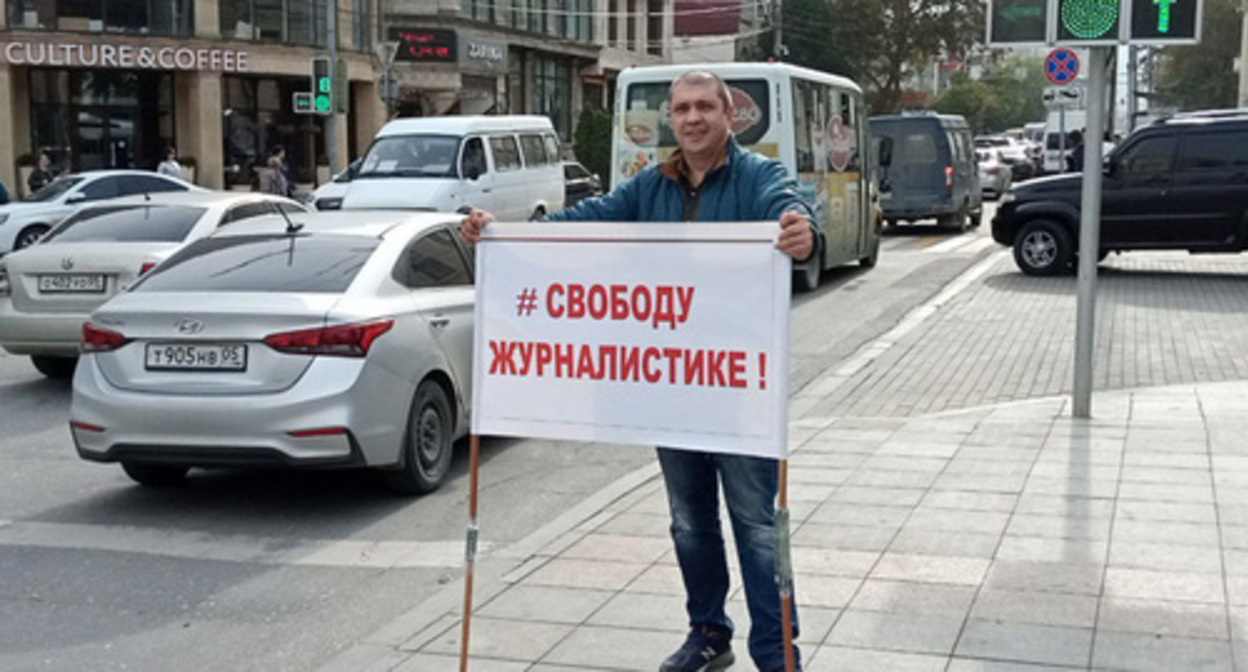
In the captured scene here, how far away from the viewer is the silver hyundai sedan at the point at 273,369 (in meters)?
7.16

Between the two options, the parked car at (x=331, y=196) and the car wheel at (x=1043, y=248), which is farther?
the parked car at (x=331, y=196)

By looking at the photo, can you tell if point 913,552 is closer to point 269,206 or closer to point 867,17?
point 269,206

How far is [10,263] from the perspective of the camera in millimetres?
11461

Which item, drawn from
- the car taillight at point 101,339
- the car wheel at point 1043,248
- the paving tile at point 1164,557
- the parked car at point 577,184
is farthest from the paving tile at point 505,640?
the parked car at point 577,184

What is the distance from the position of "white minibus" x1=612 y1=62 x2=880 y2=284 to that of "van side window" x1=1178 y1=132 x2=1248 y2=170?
4.23 meters

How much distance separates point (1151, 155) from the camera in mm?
18250

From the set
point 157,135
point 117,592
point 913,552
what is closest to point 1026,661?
point 913,552

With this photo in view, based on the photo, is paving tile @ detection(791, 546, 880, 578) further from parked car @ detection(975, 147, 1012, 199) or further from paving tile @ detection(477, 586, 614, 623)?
parked car @ detection(975, 147, 1012, 199)

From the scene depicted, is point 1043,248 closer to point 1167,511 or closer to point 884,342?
point 884,342

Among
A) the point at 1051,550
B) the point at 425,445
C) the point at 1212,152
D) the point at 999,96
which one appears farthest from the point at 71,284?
the point at 999,96

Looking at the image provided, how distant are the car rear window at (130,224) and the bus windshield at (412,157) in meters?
8.78

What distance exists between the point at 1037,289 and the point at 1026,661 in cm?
1346

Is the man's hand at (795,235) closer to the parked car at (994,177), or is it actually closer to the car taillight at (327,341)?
the car taillight at (327,341)

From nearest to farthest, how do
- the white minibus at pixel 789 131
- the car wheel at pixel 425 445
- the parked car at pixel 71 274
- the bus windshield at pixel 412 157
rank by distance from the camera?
the car wheel at pixel 425 445
the parked car at pixel 71 274
the white minibus at pixel 789 131
the bus windshield at pixel 412 157
